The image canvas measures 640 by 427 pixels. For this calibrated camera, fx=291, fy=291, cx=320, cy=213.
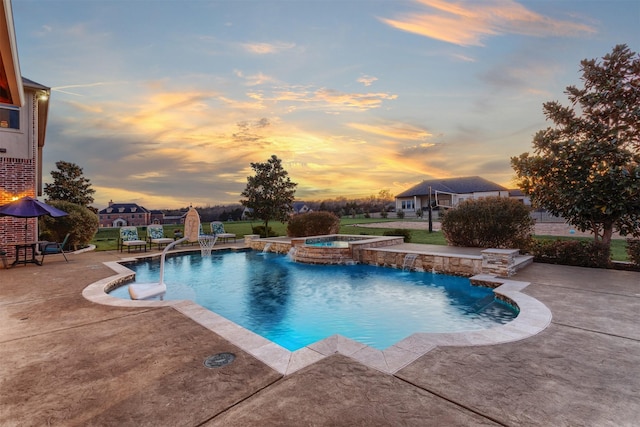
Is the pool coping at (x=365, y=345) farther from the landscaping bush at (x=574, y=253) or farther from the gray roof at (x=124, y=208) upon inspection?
the gray roof at (x=124, y=208)

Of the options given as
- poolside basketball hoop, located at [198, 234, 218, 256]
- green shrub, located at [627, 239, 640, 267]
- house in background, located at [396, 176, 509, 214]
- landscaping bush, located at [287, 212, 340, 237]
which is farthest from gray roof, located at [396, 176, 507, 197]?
poolside basketball hoop, located at [198, 234, 218, 256]

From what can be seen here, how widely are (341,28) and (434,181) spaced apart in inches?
1852

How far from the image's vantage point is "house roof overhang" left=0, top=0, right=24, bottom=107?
3.10m

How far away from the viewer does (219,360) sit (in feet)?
10.6

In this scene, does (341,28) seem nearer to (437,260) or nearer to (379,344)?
(437,260)

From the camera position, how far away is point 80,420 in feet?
7.47

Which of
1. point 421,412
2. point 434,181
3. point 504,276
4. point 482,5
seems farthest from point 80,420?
point 434,181

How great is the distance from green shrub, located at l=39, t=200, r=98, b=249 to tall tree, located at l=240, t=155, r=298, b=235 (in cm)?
837

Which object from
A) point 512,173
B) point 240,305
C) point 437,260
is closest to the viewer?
point 240,305

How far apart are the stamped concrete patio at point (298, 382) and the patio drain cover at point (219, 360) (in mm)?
79

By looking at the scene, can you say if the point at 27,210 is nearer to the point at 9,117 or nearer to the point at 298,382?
the point at 9,117

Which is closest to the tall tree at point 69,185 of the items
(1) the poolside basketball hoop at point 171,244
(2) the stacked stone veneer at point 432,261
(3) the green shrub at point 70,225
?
(3) the green shrub at point 70,225

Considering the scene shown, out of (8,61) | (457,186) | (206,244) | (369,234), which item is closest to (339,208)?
(457,186)

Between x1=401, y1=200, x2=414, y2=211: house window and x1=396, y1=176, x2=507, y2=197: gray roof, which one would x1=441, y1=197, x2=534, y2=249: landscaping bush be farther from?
x1=401, y1=200, x2=414, y2=211: house window
